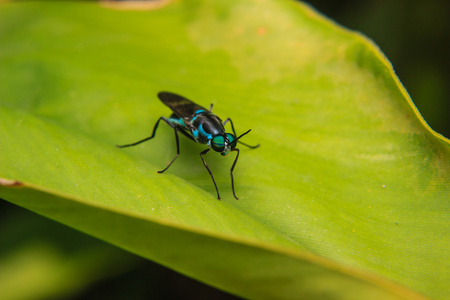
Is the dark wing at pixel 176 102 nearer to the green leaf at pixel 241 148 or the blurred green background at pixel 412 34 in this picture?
the green leaf at pixel 241 148

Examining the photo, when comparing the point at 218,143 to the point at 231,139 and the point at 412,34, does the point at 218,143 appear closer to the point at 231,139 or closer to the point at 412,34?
the point at 231,139

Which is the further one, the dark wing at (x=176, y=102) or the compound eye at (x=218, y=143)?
the dark wing at (x=176, y=102)

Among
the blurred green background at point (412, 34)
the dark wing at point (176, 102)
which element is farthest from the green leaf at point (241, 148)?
the blurred green background at point (412, 34)

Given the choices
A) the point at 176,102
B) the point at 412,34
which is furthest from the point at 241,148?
the point at 412,34

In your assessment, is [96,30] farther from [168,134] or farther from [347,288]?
[347,288]

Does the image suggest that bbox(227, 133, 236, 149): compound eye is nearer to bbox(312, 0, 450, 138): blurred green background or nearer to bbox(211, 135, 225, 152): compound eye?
bbox(211, 135, 225, 152): compound eye

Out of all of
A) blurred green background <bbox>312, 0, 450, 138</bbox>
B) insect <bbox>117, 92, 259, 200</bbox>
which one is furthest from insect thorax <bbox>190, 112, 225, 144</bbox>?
blurred green background <bbox>312, 0, 450, 138</bbox>
